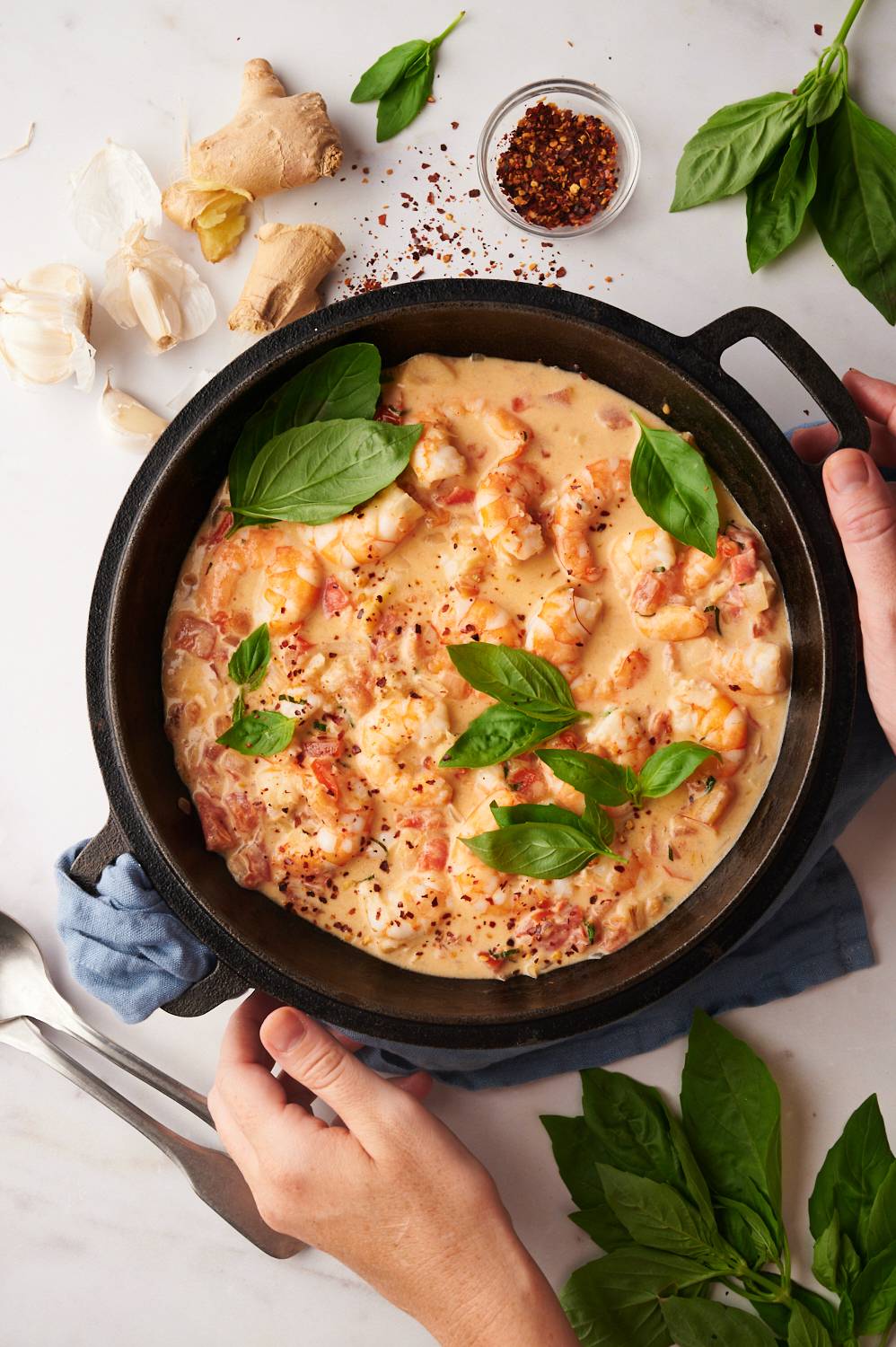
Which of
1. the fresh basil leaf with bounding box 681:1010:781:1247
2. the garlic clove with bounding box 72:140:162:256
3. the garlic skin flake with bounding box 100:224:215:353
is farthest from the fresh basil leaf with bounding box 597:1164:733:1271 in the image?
the garlic clove with bounding box 72:140:162:256

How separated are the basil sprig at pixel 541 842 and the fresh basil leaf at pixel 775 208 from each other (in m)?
1.52

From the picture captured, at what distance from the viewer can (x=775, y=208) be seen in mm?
2840

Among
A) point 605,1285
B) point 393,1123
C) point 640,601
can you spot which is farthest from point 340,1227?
point 640,601

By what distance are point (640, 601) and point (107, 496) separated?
1.51 metres

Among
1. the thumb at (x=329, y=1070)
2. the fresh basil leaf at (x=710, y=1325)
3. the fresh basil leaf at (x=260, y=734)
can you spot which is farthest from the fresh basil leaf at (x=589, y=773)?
the fresh basil leaf at (x=710, y=1325)

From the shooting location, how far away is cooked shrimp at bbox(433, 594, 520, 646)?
2594 mm

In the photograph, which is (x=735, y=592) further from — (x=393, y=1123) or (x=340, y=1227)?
(x=340, y=1227)

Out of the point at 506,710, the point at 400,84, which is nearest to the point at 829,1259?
the point at 506,710

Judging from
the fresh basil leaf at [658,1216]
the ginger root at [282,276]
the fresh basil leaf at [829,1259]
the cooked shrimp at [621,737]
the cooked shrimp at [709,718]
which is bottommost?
the fresh basil leaf at [658,1216]

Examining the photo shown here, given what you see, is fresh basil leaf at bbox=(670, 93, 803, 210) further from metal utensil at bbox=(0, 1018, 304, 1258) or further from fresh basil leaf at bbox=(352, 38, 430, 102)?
metal utensil at bbox=(0, 1018, 304, 1258)

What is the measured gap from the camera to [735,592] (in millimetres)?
2635

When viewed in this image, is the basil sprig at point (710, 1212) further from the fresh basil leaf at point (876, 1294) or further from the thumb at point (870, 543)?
the thumb at point (870, 543)

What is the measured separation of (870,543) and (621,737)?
70 cm

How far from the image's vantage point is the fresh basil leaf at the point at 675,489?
2.48 m
